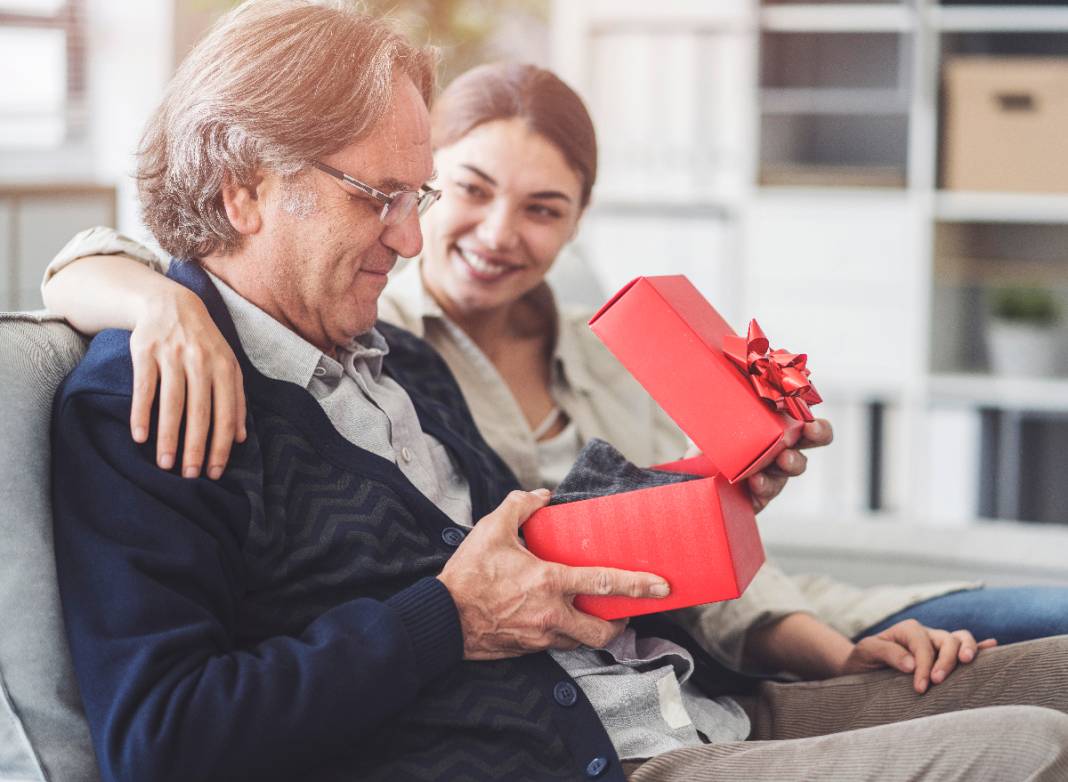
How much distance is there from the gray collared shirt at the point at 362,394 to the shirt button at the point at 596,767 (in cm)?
30

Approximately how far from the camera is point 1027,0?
3.14m

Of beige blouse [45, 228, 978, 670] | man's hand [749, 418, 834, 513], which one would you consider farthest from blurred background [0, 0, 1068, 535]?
man's hand [749, 418, 834, 513]

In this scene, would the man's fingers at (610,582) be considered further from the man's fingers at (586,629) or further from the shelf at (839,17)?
the shelf at (839,17)

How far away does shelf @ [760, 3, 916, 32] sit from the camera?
10.2 feet

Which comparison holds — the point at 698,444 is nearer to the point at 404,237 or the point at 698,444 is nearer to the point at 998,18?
the point at 404,237

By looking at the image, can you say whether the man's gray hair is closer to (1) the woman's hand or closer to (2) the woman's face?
(1) the woman's hand

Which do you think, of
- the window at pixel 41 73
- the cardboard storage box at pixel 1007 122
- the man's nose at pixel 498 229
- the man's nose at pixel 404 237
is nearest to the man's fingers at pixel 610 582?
the man's nose at pixel 404 237

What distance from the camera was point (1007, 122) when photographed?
120 inches

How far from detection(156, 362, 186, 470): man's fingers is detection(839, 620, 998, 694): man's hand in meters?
0.79

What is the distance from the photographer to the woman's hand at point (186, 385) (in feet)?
3.51

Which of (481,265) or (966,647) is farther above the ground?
(481,265)

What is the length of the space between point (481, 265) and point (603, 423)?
0.28 m

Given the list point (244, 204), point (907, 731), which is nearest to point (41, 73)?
point (244, 204)

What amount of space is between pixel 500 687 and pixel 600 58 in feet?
8.03
